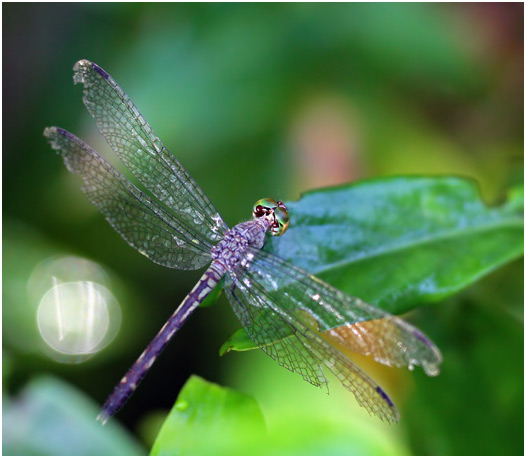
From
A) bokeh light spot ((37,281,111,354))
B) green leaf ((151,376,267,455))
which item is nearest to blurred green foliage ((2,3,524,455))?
bokeh light spot ((37,281,111,354))

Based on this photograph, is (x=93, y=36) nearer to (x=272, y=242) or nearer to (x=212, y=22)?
(x=212, y=22)

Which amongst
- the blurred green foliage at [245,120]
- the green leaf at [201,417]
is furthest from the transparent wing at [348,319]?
the blurred green foliage at [245,120]

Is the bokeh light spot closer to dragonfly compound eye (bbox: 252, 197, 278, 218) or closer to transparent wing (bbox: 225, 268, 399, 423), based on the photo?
dragonfly compound eye (bbox: 252, 197, 278, 218)

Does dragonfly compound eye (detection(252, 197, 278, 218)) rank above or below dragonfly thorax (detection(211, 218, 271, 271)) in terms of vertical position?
above

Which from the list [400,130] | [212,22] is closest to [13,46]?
[212,22]

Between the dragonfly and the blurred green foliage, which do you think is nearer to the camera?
the dragonfly

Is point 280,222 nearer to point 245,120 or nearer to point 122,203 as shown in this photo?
point 122,203

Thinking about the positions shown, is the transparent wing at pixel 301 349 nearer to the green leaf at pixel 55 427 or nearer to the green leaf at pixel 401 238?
the green leaf at pixel 401 238
